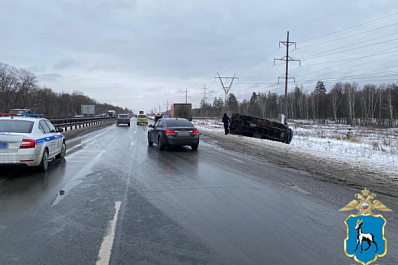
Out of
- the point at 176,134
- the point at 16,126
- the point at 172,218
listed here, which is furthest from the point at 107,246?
the point at 176,134

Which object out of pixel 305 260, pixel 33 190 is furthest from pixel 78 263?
pixel 33 190

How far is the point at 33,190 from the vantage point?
722 centimetres

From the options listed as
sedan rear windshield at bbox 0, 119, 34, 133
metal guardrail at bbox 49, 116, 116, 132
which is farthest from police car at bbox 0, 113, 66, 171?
metal guardrail at bbox 49, 116, 116, 132

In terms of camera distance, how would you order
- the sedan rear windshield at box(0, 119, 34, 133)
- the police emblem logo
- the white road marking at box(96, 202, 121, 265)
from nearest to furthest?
1. the police emblem logo
2. the white road marking at box(96, 202, 121, 265)
3. the sedan rear windshield at box(0, 119, 34, 133)

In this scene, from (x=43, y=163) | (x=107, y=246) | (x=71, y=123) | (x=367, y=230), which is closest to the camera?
(x=367, y=230)

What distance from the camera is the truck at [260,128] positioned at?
76.8ft

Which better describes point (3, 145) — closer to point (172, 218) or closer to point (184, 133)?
point (172, 218)

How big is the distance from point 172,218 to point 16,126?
6.48 m

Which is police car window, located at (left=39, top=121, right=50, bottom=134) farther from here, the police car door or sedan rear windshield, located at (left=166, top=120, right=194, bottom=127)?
sedan rear windshield, located at (left=166, top=120, right=194, bottom=127)

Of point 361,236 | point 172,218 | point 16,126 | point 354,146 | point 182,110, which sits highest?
point 182,110

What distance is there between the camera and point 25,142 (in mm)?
8633

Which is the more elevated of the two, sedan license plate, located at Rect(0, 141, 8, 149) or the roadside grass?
sedan license plate, located at Rect(0, 141, 8, 149)

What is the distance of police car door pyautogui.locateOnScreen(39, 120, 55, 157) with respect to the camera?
1000 centimetres

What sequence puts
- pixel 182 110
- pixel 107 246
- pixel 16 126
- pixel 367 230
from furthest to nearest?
pixel 182 110, pixel 16 126, pixel 107 246, pixel 367 230
